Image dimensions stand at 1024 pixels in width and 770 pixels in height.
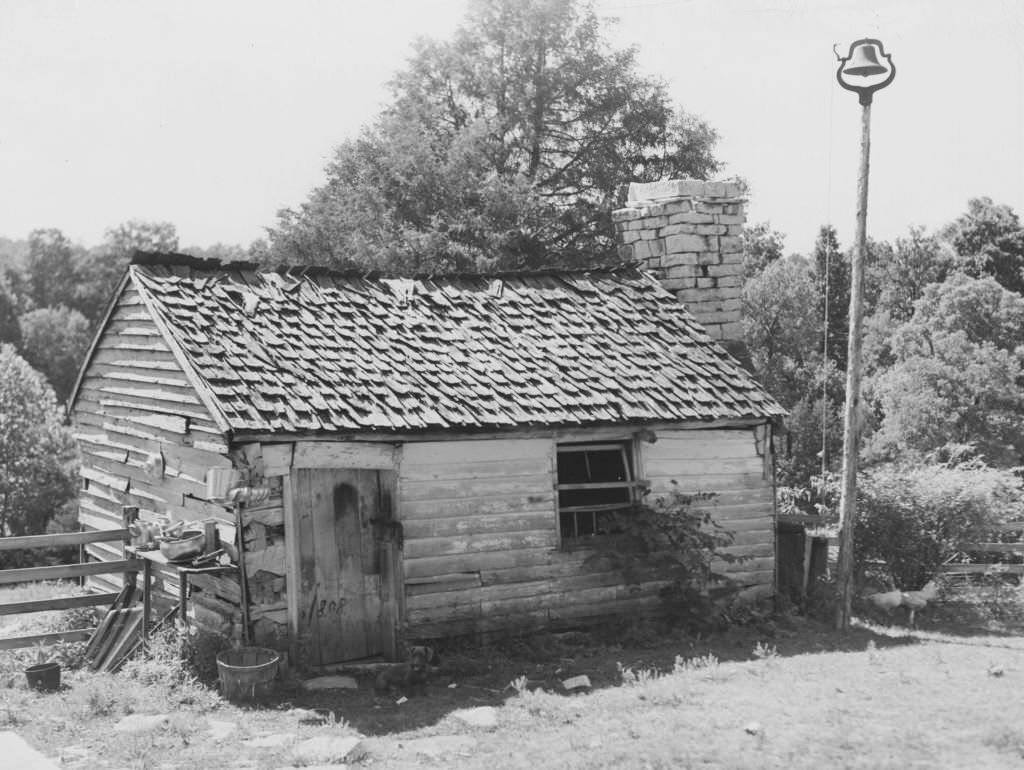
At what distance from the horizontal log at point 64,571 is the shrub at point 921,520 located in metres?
9.40

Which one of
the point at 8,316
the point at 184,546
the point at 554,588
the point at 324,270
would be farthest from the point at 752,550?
the point at 8,316

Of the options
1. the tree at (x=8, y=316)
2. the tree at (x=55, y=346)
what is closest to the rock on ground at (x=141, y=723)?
the tree at (x=55, y=346)

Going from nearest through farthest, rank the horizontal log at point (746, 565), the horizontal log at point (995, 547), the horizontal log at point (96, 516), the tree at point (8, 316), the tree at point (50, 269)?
the horizontal log at point (746, 565)
the horizontal log at point (96, 516)
the horizontal log at point (995, 547)
the tree at point (8, 316)
the tree at point (50, 269)

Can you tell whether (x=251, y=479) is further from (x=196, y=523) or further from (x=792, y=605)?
(x=792, y=605)

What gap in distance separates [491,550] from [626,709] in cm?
319

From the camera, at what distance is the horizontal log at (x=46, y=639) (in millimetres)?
10836

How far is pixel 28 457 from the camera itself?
31734mm

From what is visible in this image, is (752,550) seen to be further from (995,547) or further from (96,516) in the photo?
(96,516)

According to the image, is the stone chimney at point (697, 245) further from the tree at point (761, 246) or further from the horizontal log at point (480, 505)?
the tree at point (761, 246)

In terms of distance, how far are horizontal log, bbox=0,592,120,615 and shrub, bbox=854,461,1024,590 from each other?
965 centimetres

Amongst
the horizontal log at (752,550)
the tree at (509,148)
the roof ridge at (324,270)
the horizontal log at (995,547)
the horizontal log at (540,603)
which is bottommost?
the horizontal log at (540,603)

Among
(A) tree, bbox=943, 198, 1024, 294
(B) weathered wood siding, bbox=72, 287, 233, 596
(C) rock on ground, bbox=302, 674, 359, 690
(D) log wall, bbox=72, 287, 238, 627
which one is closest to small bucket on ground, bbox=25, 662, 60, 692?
(D) log wall, bbox=72, 287, 238, 627

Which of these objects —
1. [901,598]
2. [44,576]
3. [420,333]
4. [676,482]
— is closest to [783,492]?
[901,598]

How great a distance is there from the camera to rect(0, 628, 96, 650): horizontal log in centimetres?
1084
